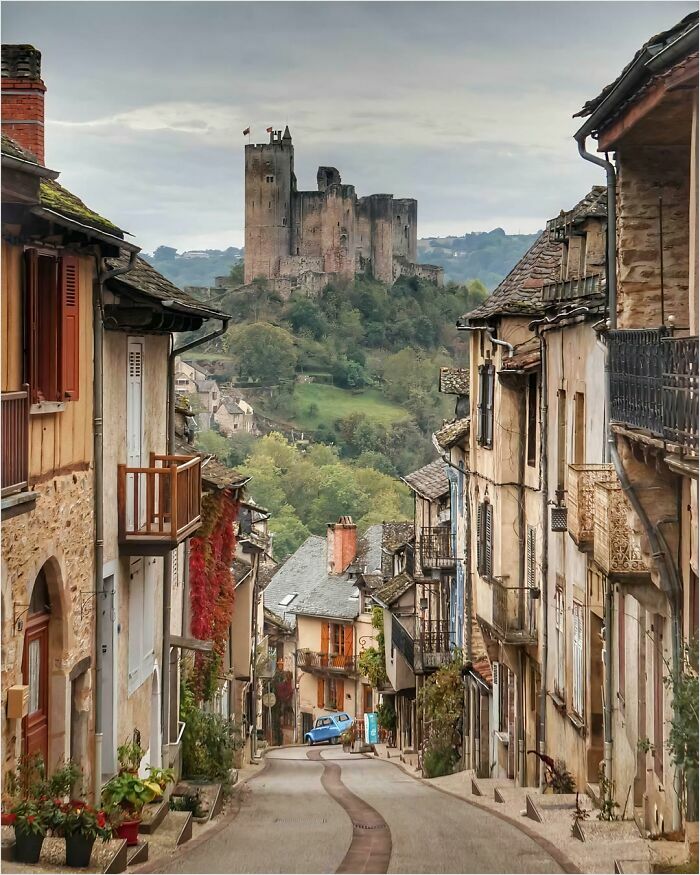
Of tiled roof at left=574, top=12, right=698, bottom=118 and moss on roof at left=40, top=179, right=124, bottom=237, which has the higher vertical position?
tiled roof at left=574, top=12, right=698, bottom=118

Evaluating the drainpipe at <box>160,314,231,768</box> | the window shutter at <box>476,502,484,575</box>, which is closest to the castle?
the window shutter at <box>476,502,484,575</box>

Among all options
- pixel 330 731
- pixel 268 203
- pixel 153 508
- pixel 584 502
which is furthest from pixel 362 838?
pixel 268 203

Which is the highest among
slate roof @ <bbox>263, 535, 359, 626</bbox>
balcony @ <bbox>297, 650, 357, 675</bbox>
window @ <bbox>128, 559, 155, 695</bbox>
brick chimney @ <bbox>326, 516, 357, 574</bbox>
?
window @ <bbox>128, 559, 155, 695</bbox>

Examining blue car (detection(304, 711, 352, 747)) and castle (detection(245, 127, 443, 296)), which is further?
castle (detection(245, 127, 443, 296))

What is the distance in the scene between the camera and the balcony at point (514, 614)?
1991cm

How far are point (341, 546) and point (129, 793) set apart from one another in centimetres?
4583

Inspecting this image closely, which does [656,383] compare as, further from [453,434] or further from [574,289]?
[453,434]

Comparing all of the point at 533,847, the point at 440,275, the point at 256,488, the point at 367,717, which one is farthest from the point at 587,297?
the point at 440,275

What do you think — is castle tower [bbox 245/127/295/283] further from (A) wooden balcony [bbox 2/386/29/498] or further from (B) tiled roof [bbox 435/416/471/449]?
(A) wooden balcony [bbox 2/386/29/498]

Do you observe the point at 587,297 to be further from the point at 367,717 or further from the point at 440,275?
the point at 440,275

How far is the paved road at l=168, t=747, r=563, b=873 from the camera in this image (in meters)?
12.0

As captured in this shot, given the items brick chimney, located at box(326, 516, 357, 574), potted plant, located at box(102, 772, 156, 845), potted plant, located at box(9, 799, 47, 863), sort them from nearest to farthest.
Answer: potted plant, located at box(9, 799, 47, 863) → potted plant, located at box(102, 772, 156, 845) → brick chimney, located at box(326, 516, 357, 574)

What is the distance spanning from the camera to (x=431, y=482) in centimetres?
3384

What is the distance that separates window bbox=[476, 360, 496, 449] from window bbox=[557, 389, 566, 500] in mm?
4492
